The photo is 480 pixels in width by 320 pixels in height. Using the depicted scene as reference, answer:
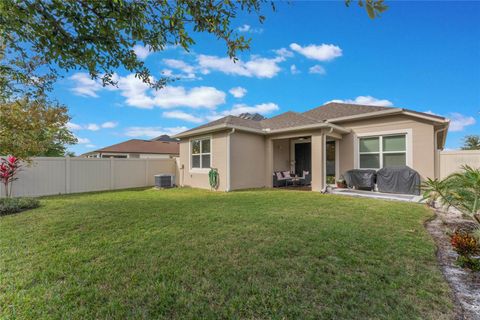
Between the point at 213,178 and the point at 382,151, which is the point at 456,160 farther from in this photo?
the point at 213,178

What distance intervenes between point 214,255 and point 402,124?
32.0 feet

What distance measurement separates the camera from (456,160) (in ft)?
25.8

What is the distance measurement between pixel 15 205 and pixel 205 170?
7.23m

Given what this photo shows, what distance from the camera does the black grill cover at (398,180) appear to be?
8.30 metres

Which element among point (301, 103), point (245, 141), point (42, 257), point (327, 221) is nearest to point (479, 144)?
point (301, 103)

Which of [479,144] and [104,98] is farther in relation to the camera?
[479,144]

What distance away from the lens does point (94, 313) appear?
2.07 m

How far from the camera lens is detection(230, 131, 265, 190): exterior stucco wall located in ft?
34.9

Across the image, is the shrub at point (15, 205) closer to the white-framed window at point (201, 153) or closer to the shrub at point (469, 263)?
the white-framed window at point (201, 153)

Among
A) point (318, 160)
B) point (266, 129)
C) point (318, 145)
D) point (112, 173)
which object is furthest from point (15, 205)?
point (318, 145)

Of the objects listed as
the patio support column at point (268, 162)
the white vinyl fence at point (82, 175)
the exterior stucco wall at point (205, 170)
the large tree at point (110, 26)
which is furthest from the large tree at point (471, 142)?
the large tree at point (110, 26)

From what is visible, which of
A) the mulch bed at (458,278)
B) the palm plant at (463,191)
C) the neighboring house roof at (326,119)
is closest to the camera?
the mulch bed at (458,278)

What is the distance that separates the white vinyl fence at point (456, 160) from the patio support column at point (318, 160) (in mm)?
4186

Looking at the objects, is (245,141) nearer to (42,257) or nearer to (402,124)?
(402,124)
